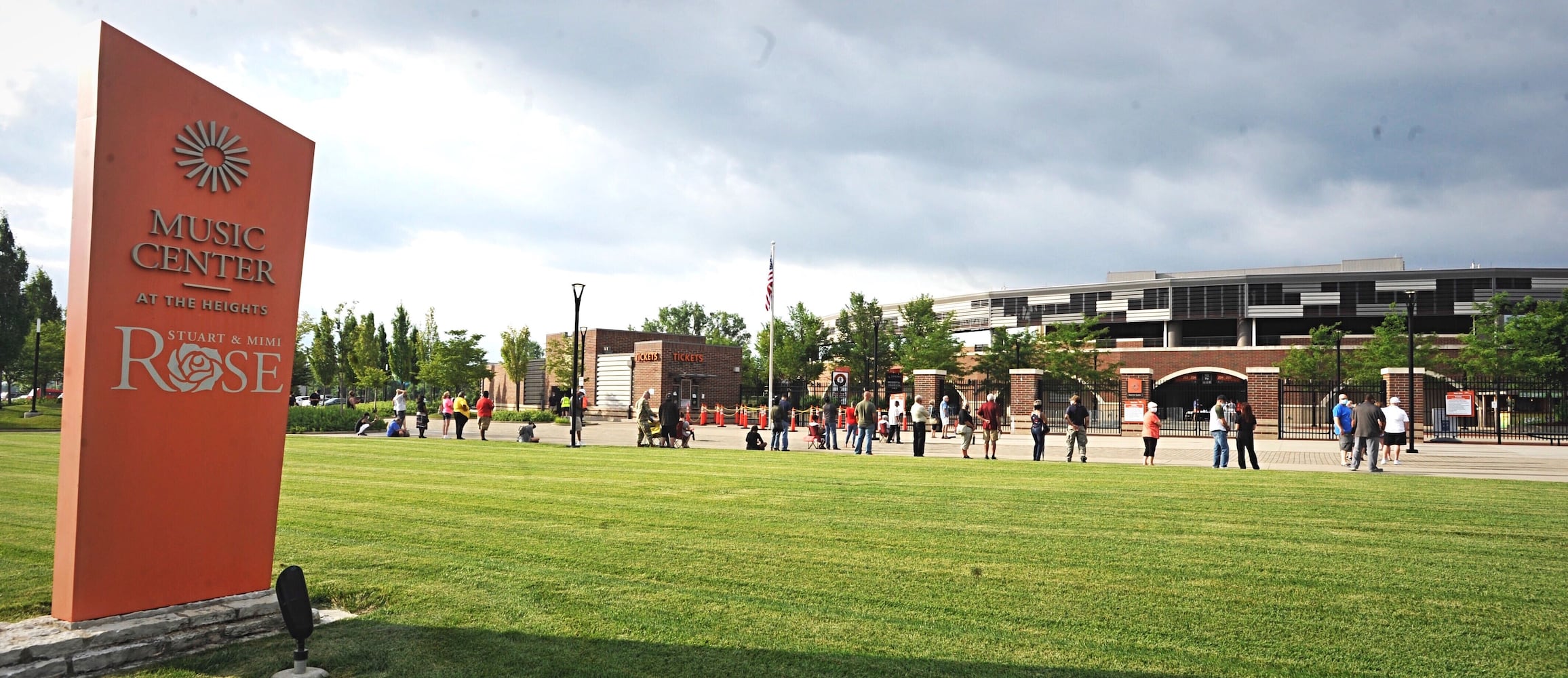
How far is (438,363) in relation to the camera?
5734 centimetres

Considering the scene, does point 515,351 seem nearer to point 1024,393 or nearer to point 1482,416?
point 1024,393

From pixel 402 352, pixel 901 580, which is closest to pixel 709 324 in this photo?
pixel 402 352

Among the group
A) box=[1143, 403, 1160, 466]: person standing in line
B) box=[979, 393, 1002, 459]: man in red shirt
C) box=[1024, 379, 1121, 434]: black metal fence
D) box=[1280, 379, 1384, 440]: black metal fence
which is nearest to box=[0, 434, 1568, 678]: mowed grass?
box=[1143, 403, 1160, 466]: person standing in line

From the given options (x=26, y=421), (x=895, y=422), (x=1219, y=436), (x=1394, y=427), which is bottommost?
(x=26, y=421)

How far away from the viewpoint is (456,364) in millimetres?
57312

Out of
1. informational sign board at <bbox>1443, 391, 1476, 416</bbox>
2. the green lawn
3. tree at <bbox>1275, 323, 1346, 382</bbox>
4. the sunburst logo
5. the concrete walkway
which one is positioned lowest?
the green lawn

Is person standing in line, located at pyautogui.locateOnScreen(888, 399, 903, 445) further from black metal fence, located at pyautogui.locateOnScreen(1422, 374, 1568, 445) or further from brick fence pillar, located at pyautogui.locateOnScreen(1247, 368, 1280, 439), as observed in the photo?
black metal fence, located at pyautogui.locateOnScreen(1422, 374, 1568, 445)

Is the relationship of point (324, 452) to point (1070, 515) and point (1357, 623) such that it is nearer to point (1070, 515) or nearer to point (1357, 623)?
point (1070, 515)

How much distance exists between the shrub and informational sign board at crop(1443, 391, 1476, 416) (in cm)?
3835

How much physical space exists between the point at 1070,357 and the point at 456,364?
36071 mm

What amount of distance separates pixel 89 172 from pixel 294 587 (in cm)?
253

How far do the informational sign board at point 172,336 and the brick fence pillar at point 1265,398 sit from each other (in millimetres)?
36533

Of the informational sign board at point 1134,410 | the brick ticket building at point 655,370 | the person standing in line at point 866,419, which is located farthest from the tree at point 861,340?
the person standing in line at point 866,419

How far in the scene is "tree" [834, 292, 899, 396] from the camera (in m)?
66.4
